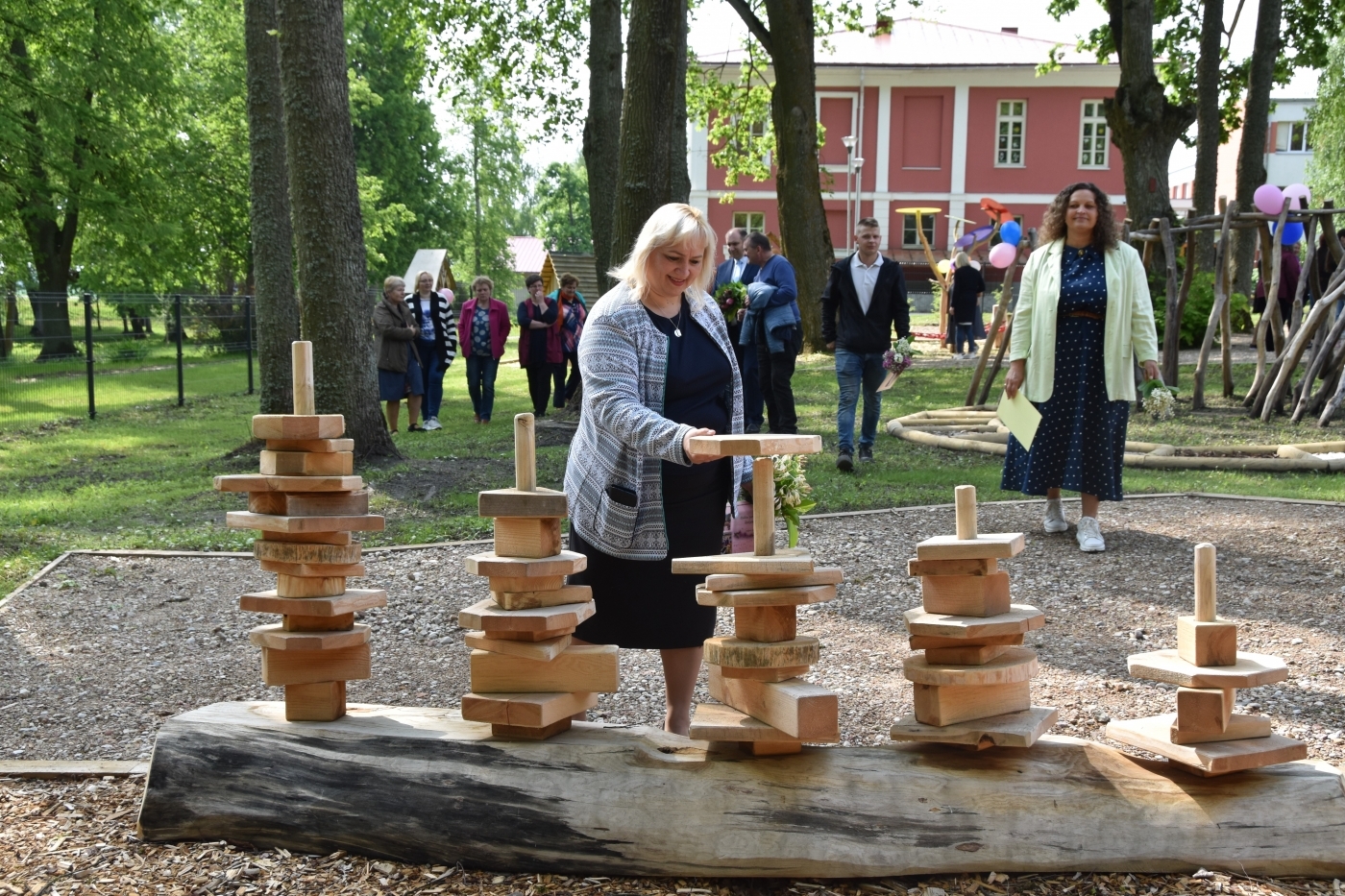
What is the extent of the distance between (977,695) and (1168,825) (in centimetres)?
59

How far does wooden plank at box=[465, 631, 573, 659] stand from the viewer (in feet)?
11.4

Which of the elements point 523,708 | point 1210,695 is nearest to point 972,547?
point 1210,695

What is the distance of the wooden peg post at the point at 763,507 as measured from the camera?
329 cm

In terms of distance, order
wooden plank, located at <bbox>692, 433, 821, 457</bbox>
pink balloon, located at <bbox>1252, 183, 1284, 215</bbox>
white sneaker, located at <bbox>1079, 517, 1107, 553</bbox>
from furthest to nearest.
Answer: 1. pink balloon, located at <bbox>1252, 183, 1284, 215</bbox>
2. white sneaker, located at <bbox>1079, 517, 1107, 553</bbox>
3. wooden plank, located at <bbox>692, 433, 821, 457</bbox>

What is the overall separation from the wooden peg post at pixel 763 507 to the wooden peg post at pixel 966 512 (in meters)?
0.52

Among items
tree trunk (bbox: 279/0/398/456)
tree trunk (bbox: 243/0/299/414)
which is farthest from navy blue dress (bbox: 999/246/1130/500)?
tree trunk (bbox: 243/0/299/414)

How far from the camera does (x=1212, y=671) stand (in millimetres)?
3197

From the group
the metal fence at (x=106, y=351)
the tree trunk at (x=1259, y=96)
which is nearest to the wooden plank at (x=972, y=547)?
the metal fence at (x=106, y=351)

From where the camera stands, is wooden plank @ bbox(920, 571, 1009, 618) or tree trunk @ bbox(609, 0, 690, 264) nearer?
wooden plank @ bbox(920, 571, 1009, 618)

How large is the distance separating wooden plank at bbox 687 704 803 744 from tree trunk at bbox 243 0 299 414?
9.39m

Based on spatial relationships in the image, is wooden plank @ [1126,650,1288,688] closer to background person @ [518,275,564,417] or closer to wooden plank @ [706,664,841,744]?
wooden plank @ [706,664,841,744]

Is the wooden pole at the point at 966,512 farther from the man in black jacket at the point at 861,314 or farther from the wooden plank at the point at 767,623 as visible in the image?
the man in black jacket at the point at 861,314

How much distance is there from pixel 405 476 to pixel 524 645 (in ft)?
22.6

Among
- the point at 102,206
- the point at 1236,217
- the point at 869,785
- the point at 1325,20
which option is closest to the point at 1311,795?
the point at 869,785
